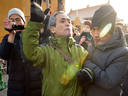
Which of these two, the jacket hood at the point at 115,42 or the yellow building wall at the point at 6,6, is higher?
the yellow building wall at the point at 6,6

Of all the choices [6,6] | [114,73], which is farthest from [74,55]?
[6,6]

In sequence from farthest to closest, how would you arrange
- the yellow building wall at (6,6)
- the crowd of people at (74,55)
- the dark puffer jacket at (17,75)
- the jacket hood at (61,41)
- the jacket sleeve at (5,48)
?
the yellow building wall at (6,6), the dark puffer jacket at (17,75), the jacket sleeve at (5,48), the jacket hood at (61,41), the crowd of people at (74,55)

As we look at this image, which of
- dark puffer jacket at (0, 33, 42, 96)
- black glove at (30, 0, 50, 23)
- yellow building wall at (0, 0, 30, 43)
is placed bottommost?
dark puffer jacket at (0, 33, 42, 96)

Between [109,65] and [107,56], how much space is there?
118 mm

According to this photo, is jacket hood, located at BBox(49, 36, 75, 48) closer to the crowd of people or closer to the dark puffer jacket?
the crowd of people

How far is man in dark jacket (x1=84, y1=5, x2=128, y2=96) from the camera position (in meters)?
1.12

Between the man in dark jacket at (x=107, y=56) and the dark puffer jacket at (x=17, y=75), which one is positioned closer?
the man in dark jacket at (x=107, y=56)

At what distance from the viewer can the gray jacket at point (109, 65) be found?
3.66ft

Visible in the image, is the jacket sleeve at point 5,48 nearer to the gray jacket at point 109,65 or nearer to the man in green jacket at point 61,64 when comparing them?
the man in green jacket at point 61,64

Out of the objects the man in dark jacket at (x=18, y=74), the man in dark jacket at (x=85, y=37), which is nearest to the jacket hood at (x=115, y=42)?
the man in dark jacket at (x=85, y=37)

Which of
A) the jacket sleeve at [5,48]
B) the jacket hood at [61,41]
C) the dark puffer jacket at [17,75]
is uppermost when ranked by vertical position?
the jacket hood at [61,41]

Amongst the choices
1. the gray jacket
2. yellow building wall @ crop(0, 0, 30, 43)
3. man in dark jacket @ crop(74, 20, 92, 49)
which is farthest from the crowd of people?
yellow building wall @ crop(0, 0, 30, 43)

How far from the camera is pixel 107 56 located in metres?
1.22

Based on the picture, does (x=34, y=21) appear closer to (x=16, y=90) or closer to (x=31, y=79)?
(x=31, y=79)
